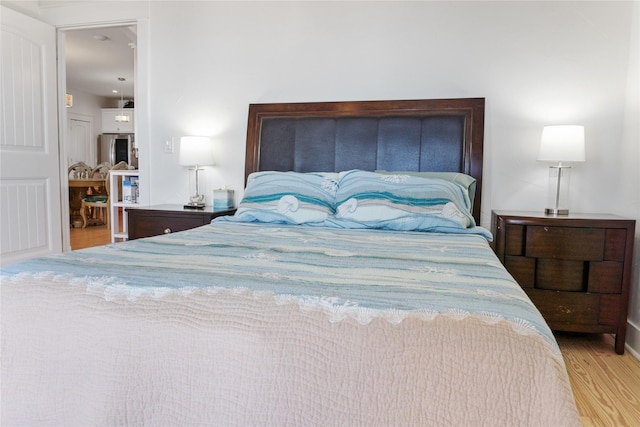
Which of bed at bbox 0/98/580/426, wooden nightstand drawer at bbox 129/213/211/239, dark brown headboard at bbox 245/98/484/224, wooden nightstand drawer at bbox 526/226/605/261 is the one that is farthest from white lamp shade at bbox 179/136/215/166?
wooden nightstand drawer at bbox 526/226/605/261

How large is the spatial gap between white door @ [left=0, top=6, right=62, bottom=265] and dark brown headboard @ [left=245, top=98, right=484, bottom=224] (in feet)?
5.64

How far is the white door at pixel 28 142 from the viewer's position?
10.0 ft

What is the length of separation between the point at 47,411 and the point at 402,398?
72 centimetres

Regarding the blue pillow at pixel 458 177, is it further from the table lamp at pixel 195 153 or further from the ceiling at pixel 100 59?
the ceiling at pixel 100 59

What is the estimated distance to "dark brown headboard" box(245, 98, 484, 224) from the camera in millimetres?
2645

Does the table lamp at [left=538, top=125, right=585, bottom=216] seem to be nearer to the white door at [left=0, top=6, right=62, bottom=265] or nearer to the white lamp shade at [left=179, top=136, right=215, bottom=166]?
the white lamp shade at [left=179, top=136, right=215, bottom=166]

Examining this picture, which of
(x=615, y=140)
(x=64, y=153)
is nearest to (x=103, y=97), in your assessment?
(x=64, y=153)

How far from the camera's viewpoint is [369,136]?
2752mm

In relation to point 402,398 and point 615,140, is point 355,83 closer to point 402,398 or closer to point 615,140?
point 615,140

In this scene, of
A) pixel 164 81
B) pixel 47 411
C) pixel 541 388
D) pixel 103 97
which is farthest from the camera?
pixel 103 97

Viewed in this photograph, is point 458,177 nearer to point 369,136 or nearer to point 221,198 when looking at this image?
point 369,136

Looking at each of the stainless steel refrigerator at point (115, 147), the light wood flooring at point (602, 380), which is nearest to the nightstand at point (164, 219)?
the light wood flooring at point (602, 380)

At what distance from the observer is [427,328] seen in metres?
0.76

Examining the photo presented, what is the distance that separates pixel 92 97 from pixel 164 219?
25.6 ft
